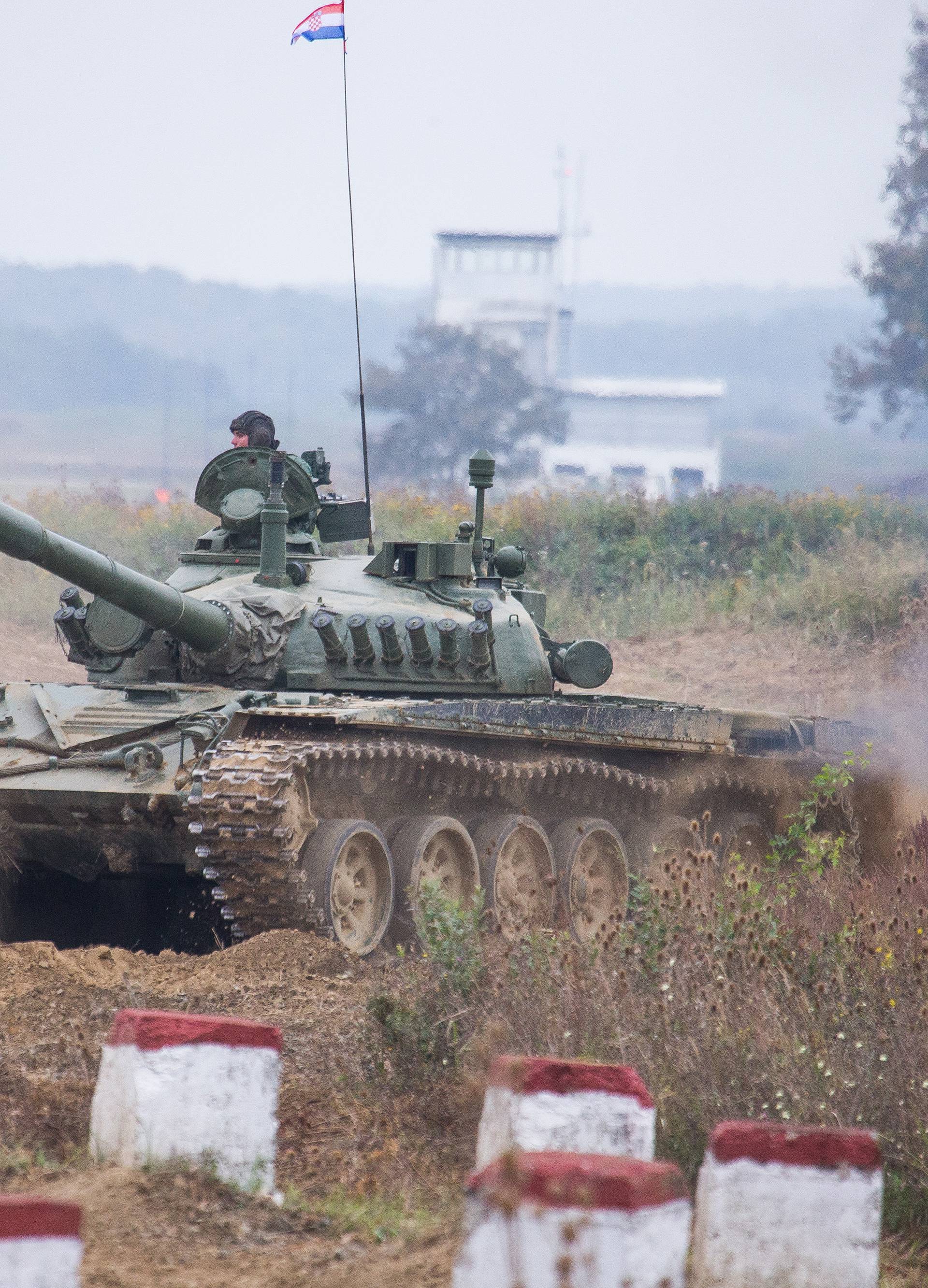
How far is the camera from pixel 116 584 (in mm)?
9820

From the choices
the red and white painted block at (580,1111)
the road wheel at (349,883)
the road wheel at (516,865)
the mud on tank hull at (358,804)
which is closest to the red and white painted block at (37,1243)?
the red and white painted block at (580,1111)

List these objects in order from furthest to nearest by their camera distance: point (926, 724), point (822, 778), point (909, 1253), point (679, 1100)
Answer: point (926, 724) → point (822, 778) → point (679, 1100) → point (909, 1253)

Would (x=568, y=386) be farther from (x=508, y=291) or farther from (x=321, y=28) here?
(x=321, y=28)

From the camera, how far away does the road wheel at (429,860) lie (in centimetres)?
1055

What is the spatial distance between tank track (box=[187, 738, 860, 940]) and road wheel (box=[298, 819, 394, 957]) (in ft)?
0.31

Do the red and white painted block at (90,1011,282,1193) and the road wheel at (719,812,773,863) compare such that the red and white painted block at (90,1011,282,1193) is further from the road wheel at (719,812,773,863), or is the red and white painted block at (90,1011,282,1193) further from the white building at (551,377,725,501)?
the white building at (551,377,725,501)

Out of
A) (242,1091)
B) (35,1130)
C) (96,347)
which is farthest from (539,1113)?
(96,347)

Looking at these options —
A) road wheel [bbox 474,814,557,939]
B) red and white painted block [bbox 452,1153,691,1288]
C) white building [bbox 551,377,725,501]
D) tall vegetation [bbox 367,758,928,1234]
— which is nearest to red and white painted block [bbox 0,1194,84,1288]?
red and white painted block [bbox 452,1153,691,1288]

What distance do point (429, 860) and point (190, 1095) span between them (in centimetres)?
594

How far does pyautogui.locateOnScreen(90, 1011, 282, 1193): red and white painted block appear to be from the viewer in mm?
4914

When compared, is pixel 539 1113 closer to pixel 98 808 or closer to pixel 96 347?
pixel 98 808

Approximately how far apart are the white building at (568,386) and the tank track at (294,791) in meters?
18.6

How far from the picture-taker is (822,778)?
12836 mm

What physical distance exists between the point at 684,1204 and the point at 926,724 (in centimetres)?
1620
